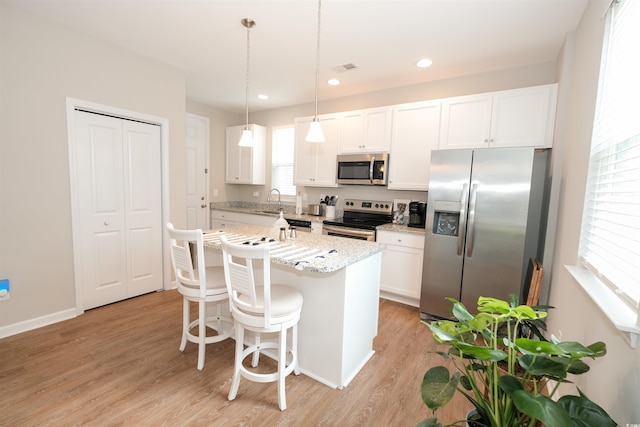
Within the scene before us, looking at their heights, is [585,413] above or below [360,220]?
below

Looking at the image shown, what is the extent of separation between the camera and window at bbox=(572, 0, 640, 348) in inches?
45.6

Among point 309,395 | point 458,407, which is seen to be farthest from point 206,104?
point 458,407

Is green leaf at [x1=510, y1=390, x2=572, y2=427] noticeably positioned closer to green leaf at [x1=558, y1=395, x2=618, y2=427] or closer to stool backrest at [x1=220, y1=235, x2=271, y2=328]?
green leaf at [x1=558, y1=395, x2=618, y2=427]

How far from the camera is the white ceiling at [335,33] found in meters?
2.21

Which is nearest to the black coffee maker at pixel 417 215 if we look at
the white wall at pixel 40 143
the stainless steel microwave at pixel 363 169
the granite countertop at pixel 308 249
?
the stainless steel microwave at pixel 363 169

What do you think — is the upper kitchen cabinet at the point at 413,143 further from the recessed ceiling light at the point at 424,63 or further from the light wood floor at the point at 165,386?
the light wood floor at the point at 165,386

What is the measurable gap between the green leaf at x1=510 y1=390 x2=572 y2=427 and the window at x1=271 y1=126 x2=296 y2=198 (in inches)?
172

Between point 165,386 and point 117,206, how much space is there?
208cm

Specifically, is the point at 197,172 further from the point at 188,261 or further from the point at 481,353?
the point at 481,353

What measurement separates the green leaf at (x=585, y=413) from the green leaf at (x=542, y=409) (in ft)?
0.29

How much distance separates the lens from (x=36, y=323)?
8.65ft

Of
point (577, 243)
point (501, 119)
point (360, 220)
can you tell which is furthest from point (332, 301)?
point (501, 119)

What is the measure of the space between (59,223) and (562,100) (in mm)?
4714

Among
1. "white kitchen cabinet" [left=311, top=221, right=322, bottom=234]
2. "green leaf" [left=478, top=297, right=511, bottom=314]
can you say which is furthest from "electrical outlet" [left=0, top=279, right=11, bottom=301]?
"green leaf" [left=478, top=297, right=511, bottom=314]
